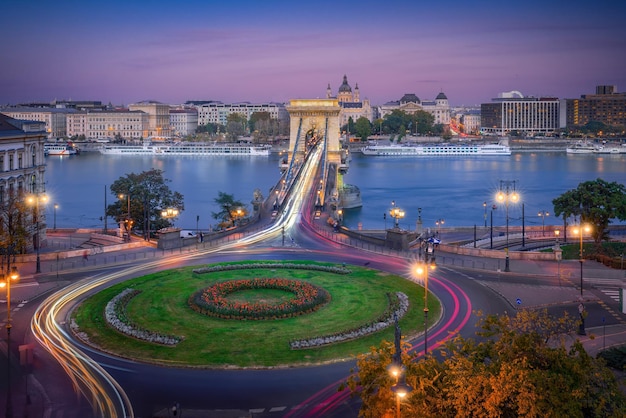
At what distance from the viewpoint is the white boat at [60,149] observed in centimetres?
15775

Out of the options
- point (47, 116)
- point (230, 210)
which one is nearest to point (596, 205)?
point (230, 210)

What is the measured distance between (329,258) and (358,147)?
13699 centimetres

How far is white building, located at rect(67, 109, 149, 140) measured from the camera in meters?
198

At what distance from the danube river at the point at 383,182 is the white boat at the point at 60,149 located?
3160 mm

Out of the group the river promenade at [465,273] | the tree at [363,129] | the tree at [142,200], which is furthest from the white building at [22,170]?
the tree at [363,129]

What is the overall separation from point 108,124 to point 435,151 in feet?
312

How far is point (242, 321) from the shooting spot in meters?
23.5

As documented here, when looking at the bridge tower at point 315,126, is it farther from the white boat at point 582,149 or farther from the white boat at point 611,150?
the white boat at point 582,149

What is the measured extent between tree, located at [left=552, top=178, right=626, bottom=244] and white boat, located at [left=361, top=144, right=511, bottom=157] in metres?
122

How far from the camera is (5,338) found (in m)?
21.5

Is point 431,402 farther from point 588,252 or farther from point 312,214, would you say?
point 312,214

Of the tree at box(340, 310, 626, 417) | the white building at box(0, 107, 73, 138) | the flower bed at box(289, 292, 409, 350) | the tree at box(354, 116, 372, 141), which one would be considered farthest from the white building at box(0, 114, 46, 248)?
the white building at box(0, 107, 73, 138)

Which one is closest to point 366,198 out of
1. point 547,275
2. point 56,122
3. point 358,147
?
point 547,275

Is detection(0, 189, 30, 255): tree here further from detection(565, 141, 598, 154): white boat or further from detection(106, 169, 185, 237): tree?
detection(565, 141, 598, 154): white boat
